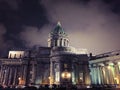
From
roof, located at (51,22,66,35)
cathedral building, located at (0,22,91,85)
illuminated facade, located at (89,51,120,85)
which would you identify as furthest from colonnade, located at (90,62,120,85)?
roof, located at (51,22,66,35)

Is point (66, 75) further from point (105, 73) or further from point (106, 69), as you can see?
point (106, 69)

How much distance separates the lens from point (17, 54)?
7762cm

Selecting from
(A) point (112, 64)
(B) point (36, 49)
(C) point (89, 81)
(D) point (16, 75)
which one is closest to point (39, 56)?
(B) point (36, 49)

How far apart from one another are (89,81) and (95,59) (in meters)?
9.79

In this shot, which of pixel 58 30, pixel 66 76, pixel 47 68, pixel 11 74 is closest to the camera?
pixel 66 76

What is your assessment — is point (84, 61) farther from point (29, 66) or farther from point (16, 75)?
point (16, 75)

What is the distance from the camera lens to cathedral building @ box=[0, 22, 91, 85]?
57.3m

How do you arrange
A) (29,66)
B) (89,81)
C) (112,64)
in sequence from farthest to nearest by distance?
(29,66) → (89,81) → (112,64)

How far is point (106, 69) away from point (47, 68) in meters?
25.0

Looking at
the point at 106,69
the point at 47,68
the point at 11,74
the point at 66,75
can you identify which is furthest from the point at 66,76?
the point at 11,74

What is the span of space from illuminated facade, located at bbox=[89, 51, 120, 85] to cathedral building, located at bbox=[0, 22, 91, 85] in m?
3.16

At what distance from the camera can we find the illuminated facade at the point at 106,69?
181 feet

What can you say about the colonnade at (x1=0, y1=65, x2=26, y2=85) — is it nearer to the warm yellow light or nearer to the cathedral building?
the cathedral building

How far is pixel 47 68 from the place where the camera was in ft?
206
